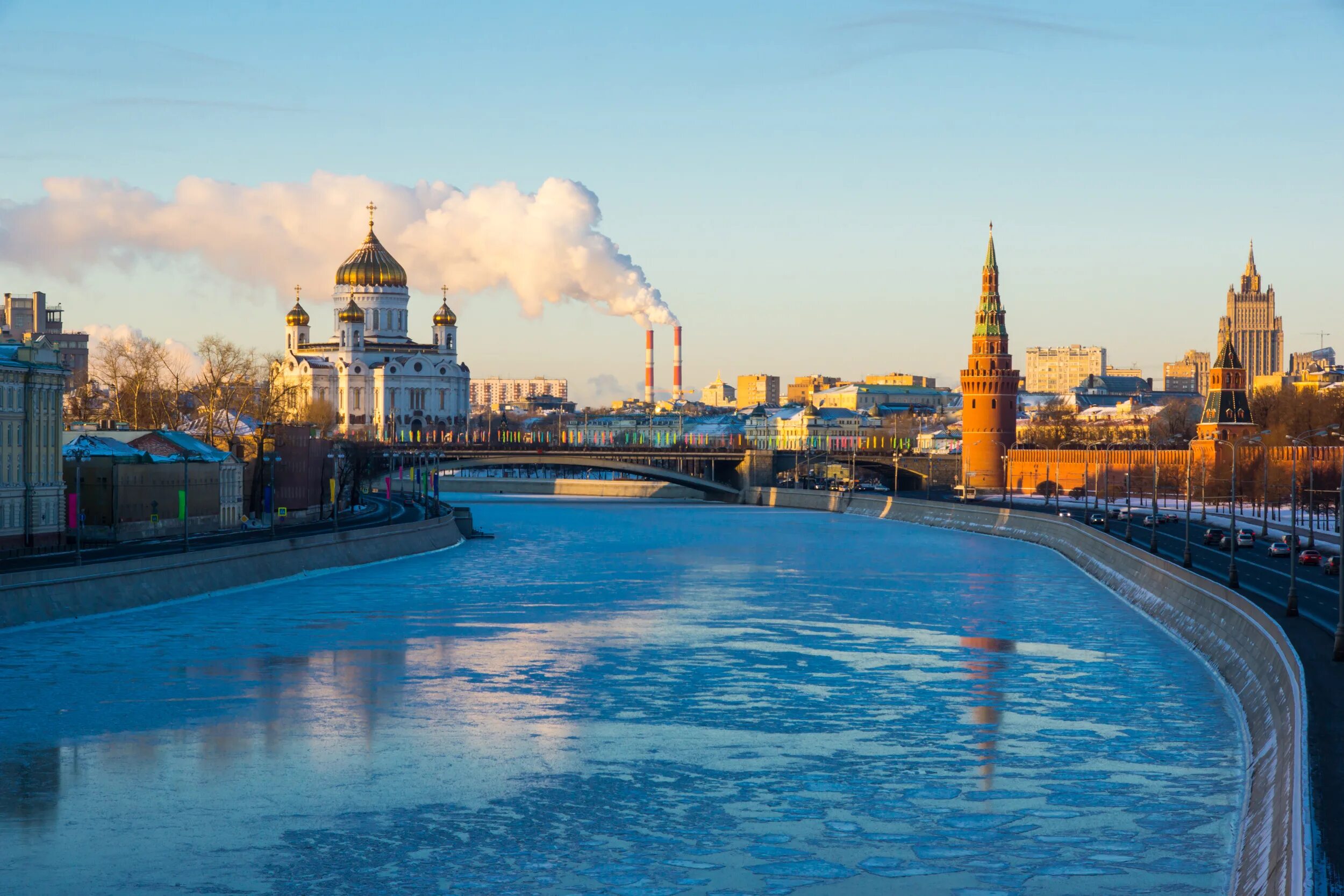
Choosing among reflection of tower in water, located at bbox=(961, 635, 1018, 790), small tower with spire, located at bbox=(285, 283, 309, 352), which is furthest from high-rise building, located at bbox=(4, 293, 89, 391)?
reflection of tower in water, located at bbox=(961, 635, 1018, 790)

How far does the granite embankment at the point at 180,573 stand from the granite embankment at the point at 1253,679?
19.8m

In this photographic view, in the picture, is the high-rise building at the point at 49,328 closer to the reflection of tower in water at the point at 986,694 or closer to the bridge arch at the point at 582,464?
the bridge arch at the point at 582,464

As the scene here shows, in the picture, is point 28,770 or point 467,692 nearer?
point 28,770

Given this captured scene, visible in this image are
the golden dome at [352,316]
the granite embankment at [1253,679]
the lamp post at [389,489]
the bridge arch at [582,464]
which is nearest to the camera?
the granite embankment at [1253,679]

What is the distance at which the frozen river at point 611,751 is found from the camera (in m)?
15.6

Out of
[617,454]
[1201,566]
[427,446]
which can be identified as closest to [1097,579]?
[1201,566]

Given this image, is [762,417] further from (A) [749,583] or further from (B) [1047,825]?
(B) [1047,825]

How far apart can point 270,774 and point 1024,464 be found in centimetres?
8364

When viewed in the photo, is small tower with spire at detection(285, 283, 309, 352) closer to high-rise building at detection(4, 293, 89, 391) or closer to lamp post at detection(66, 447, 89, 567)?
high-rise building at detection(4, 293, 89, 391)

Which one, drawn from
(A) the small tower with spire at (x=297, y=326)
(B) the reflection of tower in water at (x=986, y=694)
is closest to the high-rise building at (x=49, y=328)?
(A) the small tower with spire at (x=297, y=326)

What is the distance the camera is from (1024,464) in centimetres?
9919

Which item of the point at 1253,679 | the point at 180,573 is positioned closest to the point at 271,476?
the point at 180,573

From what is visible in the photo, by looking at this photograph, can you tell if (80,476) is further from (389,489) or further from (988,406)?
(988,406)

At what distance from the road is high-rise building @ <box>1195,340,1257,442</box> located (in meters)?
39.4
